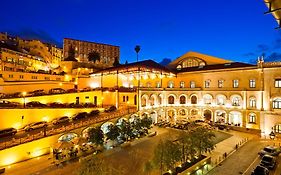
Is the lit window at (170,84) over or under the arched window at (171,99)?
over

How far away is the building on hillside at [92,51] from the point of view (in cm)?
7575

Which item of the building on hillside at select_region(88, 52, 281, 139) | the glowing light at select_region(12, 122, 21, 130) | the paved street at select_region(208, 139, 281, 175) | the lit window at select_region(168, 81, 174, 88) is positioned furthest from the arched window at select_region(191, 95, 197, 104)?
the glowing light at select_region(12, 122, 21, 130)

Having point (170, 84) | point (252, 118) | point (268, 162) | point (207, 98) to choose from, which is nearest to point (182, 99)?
point (170, 84)

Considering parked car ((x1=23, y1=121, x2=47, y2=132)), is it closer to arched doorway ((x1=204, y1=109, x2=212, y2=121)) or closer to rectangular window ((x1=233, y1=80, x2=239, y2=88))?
arched doorway ((x1=204, y1=109, x2=212, y2=121))

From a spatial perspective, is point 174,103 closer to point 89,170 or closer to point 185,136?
point 185,136

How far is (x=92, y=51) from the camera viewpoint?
3246 inches

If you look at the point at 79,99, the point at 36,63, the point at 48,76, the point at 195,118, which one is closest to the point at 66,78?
the point at 48,76

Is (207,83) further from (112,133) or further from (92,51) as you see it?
(92,51)

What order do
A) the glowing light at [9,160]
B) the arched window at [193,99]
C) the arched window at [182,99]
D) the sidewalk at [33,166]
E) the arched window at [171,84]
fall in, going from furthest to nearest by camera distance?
1. the arched window at [171,84]
2. the arched window at [182,99]
3. the arched window at [193,99]
4. the glowing light at [9,160]
5. the sidewalk at [33,166]

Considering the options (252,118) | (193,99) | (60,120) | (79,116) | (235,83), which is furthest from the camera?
(193,99)

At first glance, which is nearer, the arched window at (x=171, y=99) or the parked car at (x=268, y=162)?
the parked car at (x=268, y=162)

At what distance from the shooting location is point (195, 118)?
4022 centimetres

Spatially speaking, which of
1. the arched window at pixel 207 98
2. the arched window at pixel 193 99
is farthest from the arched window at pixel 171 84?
the arched window at pixel 207 98

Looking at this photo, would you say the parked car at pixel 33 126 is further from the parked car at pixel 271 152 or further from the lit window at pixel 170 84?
the lit window at pixel 170 84
